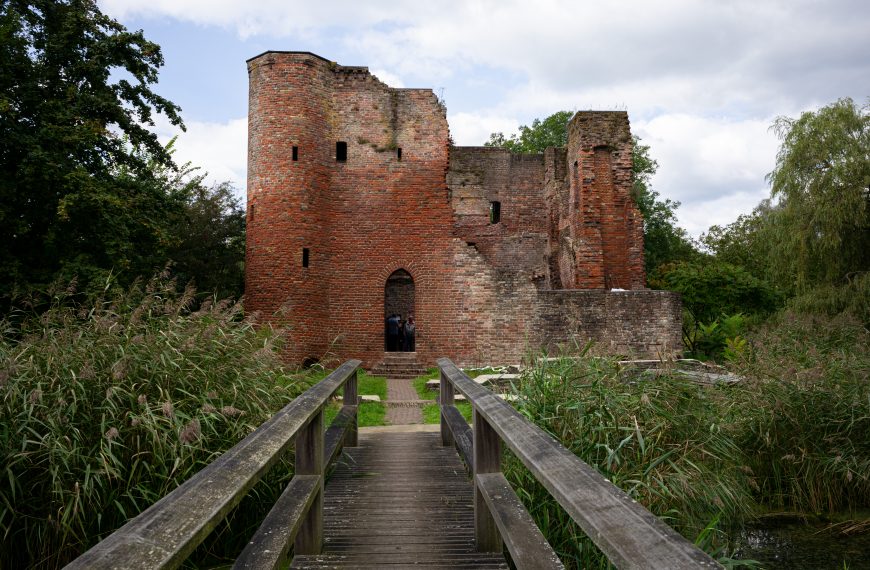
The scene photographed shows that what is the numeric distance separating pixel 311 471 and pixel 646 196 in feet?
115

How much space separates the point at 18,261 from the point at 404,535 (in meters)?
11.0

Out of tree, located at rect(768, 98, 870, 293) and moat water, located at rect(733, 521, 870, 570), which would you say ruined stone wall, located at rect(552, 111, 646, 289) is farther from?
moat water, located at rect(733, 521, 870, 570)

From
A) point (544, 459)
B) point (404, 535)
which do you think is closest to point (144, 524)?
point (544, 459)

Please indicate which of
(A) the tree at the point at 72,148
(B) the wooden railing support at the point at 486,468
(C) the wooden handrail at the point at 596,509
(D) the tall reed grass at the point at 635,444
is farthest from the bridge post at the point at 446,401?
(A) the tree at the point at 72,148

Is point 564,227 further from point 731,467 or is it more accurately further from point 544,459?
point 544,459

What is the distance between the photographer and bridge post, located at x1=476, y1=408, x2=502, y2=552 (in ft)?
11.0

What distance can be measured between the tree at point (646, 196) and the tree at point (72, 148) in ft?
76.2

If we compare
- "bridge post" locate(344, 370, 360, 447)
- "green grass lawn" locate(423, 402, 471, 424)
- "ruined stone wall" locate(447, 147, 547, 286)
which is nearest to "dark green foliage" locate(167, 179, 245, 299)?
"ruined stone wall" locate(447, 147, 547, 286)

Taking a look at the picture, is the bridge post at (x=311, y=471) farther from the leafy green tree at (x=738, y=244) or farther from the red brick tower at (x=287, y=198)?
the leafy green tree at (x=738, y=244)

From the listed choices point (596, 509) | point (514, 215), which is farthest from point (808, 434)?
point (514, 215)

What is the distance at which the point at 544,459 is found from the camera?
195cm

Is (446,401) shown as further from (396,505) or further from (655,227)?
(655,227)

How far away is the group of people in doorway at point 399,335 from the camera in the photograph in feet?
63.4

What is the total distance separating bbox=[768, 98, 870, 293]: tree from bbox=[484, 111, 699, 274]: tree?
54.2 feet
